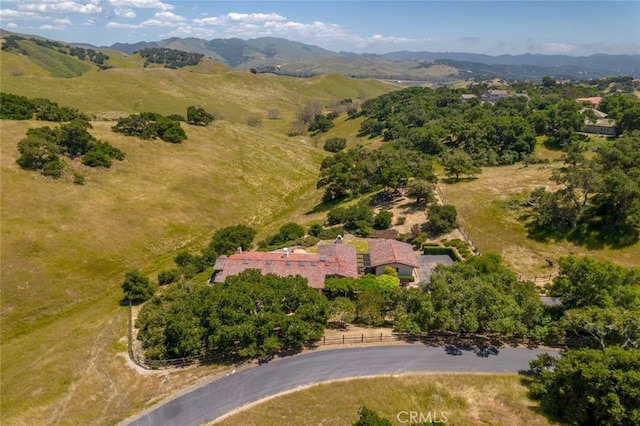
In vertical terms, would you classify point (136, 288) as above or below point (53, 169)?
below

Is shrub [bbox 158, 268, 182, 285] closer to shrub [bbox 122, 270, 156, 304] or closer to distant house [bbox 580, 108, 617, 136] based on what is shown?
shrub [bbox 122, 270, 156, 304]

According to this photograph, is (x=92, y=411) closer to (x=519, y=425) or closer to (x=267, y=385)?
(x=267, y=385)

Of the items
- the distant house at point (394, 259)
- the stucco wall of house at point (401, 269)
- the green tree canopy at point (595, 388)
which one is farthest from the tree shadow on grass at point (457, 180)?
the green tree canopy at point (595, 388)

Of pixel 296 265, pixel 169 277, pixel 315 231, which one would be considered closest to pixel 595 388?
pixel 296 265

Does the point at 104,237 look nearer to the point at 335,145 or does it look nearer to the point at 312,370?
the point at 312,370

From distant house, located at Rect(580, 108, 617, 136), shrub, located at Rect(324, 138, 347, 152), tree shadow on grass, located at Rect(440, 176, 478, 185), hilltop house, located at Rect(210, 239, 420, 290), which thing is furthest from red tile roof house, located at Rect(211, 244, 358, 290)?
distant house, located at Rect(580, 108, 617, 136)
